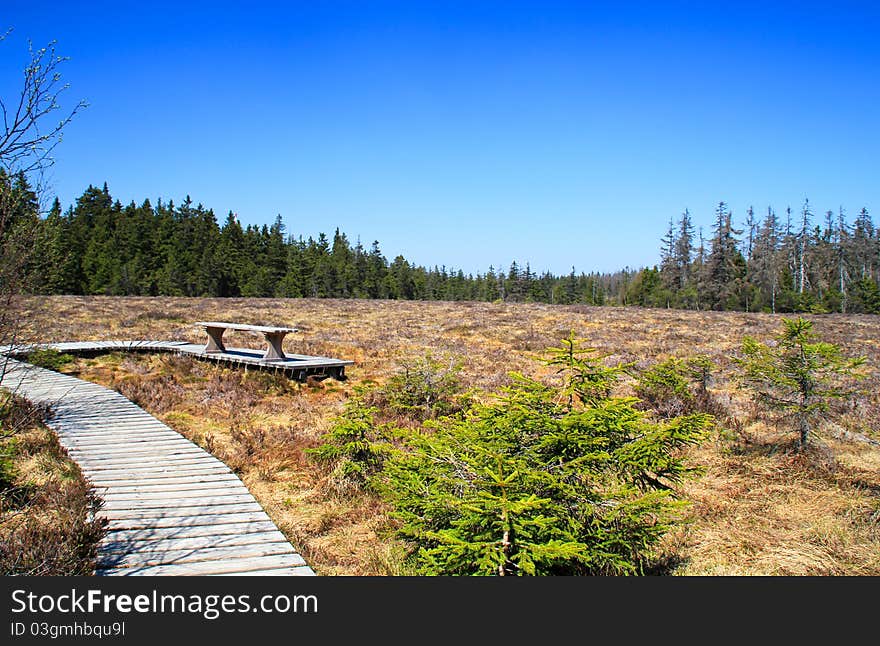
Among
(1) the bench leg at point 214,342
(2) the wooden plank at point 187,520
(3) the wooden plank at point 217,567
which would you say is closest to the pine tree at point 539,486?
(3) the wooden plank at point 217,567

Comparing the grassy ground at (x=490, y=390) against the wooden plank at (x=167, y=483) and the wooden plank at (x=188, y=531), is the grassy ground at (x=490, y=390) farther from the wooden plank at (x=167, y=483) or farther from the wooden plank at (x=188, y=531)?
the wooden plank at (x=167, y=483)

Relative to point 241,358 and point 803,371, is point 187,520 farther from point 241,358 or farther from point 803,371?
point 241,358

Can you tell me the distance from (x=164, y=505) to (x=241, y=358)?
8.99 m

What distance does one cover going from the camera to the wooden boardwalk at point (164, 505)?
13.2ft

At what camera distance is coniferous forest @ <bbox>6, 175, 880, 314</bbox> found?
5341 centimetres

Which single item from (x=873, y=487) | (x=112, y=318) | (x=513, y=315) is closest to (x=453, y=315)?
A: (x=513, y=315)

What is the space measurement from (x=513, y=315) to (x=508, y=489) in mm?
29227

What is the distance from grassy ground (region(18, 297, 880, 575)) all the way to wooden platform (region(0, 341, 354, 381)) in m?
0.41

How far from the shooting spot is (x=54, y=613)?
2.97 metres

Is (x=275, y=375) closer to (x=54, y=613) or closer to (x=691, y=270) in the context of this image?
(x=54, y=613)

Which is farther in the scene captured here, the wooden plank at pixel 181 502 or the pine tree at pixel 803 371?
the pine tree at pixel 803 371

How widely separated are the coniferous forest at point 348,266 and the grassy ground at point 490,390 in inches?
1449

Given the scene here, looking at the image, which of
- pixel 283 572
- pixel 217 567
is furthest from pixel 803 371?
pixel 217 567

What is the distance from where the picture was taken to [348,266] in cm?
7025
